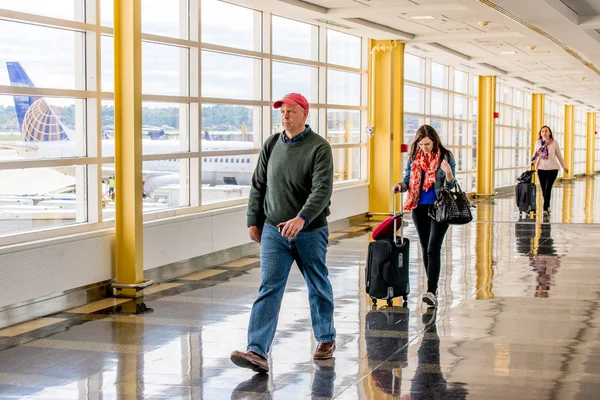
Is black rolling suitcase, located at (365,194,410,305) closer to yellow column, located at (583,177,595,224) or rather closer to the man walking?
the man walking

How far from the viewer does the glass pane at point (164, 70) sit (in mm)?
10578

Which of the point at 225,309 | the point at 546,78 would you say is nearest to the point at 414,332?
the point at 225,309

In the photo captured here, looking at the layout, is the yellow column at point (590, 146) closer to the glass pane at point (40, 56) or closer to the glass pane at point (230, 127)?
the glass pane at point (230, 127)

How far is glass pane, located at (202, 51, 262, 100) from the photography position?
39.2ft

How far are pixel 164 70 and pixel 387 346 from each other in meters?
5.18

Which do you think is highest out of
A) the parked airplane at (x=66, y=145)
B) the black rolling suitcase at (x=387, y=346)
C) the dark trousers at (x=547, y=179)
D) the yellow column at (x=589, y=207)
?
A: the parked airplane at (x=66, y=145)

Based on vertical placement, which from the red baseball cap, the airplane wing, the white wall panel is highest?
the red baseball cap

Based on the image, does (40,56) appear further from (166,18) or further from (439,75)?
(439,75)

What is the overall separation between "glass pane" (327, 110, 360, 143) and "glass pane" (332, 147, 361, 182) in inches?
7.5

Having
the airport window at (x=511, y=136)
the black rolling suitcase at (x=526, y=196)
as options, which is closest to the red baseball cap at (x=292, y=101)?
the black rolling suitcase at (x=526, y=196)

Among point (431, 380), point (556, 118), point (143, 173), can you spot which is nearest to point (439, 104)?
point (143, 173)

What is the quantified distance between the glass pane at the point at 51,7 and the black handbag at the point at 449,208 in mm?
3812

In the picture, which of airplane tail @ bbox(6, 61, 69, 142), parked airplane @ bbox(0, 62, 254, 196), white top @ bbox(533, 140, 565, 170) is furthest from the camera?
white top @ bbox(533, 140, 565, 170)

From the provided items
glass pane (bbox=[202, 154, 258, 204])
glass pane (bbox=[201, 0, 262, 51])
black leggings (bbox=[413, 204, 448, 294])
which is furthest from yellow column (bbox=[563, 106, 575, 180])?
black leggings (bbox=[413, 204, 448, 294])
